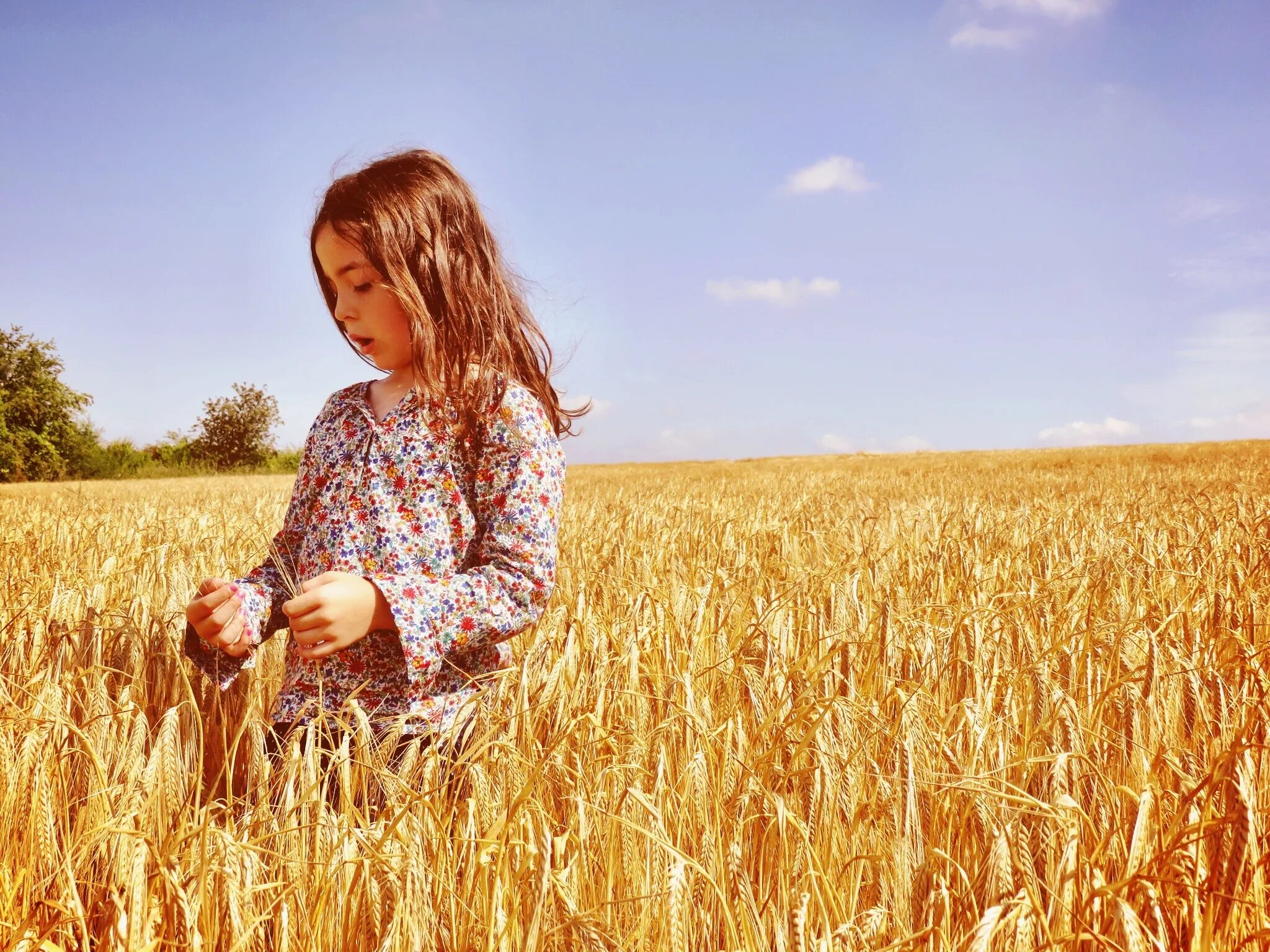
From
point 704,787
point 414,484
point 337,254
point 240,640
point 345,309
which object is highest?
point 337,254

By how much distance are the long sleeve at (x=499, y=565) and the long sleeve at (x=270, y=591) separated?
0.87 ft

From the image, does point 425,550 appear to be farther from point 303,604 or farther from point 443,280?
point 443,280

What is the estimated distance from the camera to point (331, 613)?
4.58 ft

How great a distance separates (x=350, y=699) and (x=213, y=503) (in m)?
7.01

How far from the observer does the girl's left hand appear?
139 cm

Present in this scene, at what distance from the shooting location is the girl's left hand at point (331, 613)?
54.7 inches

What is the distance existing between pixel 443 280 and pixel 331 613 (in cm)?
80

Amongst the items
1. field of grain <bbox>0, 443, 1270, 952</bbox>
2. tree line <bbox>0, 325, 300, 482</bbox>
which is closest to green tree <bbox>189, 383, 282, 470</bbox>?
tree line <bbox>0, 325, 300, 482</bbox>

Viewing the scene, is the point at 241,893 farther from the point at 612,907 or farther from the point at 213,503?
the point at 213,503

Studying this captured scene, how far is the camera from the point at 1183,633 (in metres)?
2.20

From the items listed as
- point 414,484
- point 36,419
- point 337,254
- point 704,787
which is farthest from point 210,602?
point 36,419

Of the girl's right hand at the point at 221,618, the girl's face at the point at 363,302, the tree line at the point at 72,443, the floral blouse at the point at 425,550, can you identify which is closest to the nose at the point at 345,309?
the girl's face at the point at 363,302

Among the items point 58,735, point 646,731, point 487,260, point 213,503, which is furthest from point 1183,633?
point 213,503

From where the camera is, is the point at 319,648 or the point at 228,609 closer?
the point at 319,648
